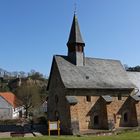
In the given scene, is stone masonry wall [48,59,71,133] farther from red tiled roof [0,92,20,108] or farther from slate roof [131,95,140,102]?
red tiled roof [0,92,20,108]

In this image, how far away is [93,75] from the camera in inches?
1359

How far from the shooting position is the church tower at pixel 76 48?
34.8 meters

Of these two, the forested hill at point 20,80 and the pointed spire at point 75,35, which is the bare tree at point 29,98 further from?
the pointed spire at point 75,35

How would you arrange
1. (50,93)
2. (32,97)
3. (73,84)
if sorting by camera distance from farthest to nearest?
1. (32,97)
2. (50,93)
3. (73,84)

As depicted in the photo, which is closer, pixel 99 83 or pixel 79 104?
pixel 79 104

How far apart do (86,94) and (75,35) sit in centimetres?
887

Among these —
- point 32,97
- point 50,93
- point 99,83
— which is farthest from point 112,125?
point 32,97

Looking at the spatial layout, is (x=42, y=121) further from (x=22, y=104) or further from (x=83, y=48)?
(x=22, y=104)

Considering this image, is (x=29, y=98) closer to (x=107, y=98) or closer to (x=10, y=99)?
(x=10, y=99)

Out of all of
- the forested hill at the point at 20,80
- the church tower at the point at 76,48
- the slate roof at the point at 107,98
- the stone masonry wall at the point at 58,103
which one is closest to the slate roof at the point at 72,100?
the stone masonry wall at the point at 58,103

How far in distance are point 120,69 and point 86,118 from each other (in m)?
11.3

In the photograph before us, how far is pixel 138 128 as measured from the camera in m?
31.9

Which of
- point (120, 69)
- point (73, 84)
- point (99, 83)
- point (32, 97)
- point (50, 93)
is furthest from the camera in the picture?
point (32, 97)

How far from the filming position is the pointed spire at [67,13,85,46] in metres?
35.1
